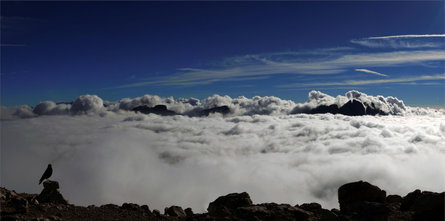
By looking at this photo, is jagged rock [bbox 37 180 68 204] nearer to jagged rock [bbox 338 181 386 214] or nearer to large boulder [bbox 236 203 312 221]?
large boulder [bbox 236 203 312 221]

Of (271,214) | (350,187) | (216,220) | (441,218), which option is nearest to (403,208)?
(350,187)

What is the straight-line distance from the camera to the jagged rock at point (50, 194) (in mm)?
23531

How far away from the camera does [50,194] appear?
2386 cm

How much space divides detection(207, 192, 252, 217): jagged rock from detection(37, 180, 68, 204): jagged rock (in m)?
12.1

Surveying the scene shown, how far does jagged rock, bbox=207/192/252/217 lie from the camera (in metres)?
21.9

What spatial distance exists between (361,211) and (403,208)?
5.18 metres

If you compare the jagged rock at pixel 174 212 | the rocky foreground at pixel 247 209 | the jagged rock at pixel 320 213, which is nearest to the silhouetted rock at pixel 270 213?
the rocky foreground at pixel 247 209

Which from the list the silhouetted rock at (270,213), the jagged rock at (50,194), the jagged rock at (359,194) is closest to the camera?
the silhouetted rock at (270,213)

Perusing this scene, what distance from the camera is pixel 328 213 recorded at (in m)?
21.4

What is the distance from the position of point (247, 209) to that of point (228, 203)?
284 centimetres

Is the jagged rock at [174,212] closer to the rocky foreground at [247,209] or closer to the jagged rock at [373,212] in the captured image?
the rocky foreground at [247,209]

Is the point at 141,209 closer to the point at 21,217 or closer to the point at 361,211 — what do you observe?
the point at 21,217

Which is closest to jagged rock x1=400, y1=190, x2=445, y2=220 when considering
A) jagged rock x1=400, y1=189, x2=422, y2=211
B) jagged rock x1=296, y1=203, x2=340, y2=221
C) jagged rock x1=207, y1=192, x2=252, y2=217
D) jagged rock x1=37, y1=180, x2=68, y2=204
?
jagged rock x1=400, y1=189, x2=422, y2=211

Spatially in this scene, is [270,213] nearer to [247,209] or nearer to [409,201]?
[247,209]
